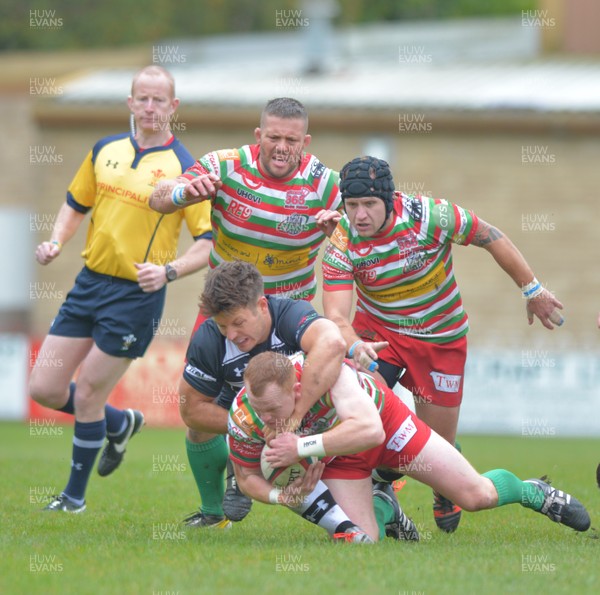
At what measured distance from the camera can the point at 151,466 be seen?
11062mm

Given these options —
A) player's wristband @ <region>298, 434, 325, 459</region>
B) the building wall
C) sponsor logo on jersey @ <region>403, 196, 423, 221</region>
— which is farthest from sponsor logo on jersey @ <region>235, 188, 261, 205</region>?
the building wall

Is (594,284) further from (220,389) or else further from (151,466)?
(220,389)

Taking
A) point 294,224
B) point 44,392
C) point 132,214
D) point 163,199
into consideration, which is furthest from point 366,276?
point 44,392

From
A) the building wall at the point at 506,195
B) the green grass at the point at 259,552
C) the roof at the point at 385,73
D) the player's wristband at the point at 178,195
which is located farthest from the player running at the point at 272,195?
the roof at the point at 385,73

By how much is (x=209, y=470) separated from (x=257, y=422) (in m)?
1.34

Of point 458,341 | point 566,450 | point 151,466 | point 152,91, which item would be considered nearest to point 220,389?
point 458,341

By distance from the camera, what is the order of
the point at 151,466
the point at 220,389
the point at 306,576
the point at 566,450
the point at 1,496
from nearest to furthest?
the point at 306,576 < the point at 220,389 < the point at 1,496 < the point at 151,466 < the point at 566,450

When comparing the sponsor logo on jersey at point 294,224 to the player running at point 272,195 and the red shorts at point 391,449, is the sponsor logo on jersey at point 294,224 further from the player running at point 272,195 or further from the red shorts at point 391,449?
the red shorts at point 391,449

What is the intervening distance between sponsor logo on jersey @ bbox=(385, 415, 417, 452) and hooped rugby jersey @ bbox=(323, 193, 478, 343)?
3.22ft

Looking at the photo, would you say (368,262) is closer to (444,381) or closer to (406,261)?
(406,261)

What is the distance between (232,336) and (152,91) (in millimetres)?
2211

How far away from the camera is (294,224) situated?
726cm

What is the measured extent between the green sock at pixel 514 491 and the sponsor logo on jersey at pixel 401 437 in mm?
493

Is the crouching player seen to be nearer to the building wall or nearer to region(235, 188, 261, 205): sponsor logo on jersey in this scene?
region(235, 188, 261, 205): sponsor logo on jersey
